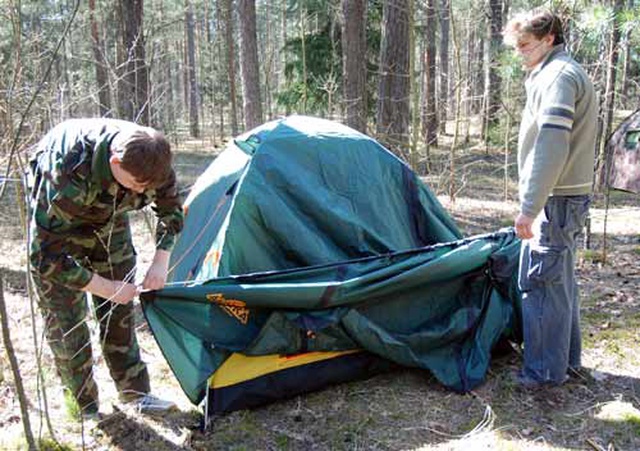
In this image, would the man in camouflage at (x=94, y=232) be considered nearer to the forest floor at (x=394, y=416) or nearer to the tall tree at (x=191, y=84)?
the forest floor at (x=394, y=416)

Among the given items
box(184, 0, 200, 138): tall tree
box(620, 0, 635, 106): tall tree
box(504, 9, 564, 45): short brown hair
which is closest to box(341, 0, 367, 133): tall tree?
box(620, 0, 635, 106): tall tree

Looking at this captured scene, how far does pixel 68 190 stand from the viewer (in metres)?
2.41

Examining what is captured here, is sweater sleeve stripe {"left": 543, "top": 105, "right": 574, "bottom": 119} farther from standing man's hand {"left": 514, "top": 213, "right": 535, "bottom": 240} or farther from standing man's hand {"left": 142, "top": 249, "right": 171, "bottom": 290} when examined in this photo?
standing man's hand {"left": 142, "top": 249, "right": 171, "bottom": 290}

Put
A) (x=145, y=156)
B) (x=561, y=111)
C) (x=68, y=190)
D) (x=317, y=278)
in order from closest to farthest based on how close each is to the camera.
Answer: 1. (x=145, y=156)
2. (x=68, y=190)
3. (x=561, y=111)
4. (x=317, y=278)

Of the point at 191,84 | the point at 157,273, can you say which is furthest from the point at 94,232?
the point at 191,84

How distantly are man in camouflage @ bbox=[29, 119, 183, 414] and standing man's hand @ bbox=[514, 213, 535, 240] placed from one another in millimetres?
1582

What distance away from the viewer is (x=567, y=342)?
2936 millimetres

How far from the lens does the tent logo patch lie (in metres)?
2.89

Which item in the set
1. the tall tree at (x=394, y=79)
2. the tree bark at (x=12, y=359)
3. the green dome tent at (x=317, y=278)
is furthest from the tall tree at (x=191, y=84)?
the tree bark at (x=12, y=359)

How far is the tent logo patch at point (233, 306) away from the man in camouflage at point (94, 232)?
0.28 metres

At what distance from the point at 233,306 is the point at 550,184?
1.60 m

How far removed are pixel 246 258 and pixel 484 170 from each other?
9.60 m

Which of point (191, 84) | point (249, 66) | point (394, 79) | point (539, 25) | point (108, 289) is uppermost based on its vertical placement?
point (191, 84)

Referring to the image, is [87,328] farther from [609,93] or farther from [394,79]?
[394,79]
